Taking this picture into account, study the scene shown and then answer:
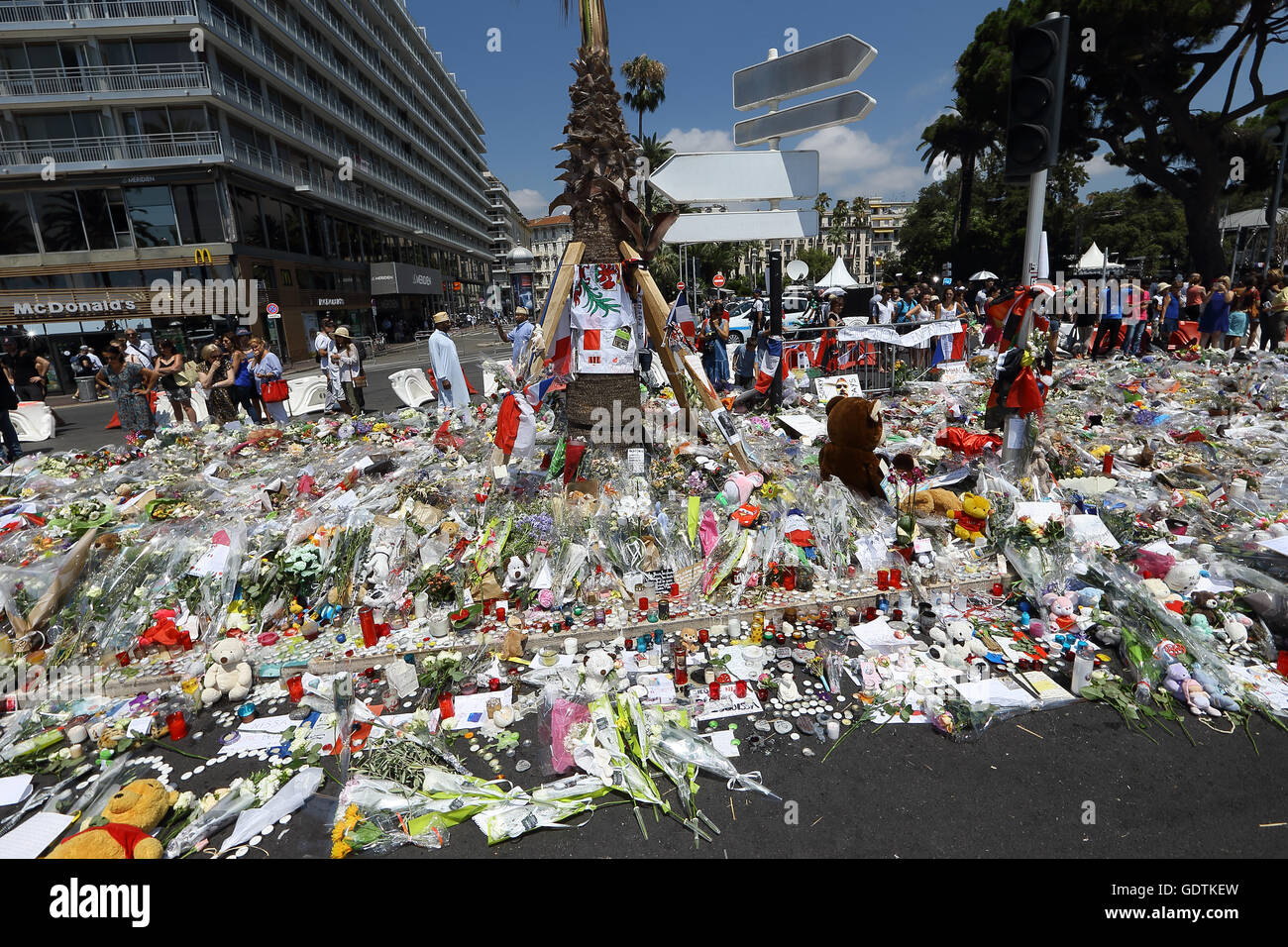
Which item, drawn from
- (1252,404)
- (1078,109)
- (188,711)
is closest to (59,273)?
(188,711)

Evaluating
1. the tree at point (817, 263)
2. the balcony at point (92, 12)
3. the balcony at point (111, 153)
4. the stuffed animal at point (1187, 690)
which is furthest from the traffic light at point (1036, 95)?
the tree at point (817, 263)

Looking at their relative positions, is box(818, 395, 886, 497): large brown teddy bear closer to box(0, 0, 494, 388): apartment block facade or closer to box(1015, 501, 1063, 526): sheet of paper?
box(1015, 501, 1063, 526): sheet of paper

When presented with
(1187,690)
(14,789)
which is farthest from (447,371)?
(1187,690)

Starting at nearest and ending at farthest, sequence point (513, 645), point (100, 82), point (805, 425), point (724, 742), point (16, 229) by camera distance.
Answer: point (724, 742)
point (513, 645)
point (805, 425)
point (100, 82)
point (16, 229)

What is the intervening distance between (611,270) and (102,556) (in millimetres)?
4552

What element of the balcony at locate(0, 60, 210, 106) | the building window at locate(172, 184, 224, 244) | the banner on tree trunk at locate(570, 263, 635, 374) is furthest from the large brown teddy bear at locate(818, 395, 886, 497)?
the balcony at locate(0, 60, 210, 106)

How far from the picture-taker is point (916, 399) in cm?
957

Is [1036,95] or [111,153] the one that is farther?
[111,153]

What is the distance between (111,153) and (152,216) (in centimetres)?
245

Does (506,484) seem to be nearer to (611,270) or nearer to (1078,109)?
(611,270)

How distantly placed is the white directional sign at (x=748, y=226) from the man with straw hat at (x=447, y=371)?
3577 mm

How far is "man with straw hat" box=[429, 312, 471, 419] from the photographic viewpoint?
8.17 meters

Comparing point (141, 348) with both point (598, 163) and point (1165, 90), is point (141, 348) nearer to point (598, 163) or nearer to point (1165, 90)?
point (598, 163)

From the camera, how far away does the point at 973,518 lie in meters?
4.83
